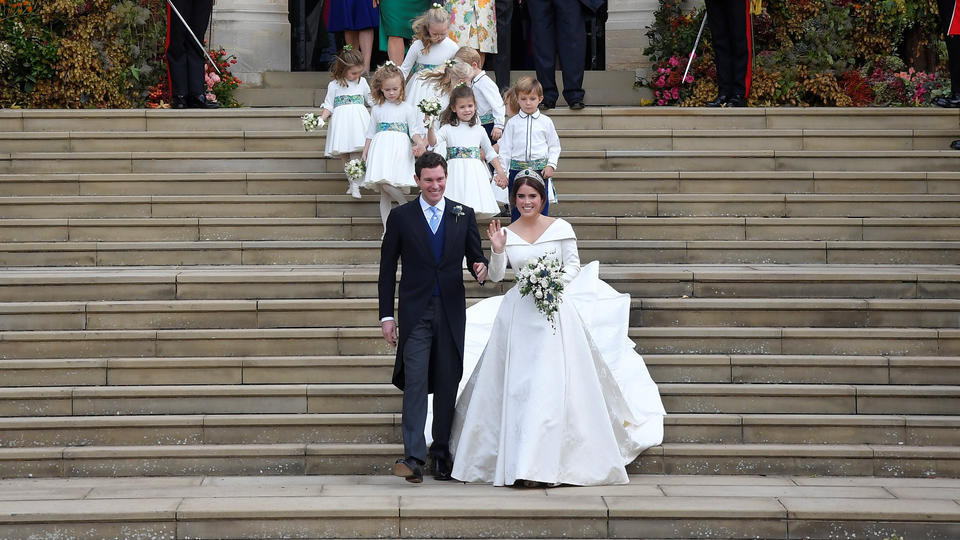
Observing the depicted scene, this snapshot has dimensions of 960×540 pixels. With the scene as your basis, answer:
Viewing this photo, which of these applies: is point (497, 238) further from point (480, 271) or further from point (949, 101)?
point (949, 101)

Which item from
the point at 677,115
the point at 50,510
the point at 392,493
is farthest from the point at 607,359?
the point at 677,115

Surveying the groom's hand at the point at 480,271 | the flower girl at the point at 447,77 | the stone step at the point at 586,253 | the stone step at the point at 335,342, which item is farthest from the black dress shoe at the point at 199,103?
the groom's hand at the point at 480,271

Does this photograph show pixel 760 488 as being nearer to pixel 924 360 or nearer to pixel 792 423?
pixel 792 423

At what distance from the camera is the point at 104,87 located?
14.2m

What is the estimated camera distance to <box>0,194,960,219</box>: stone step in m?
11.3

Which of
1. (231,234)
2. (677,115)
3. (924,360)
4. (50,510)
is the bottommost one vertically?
(50,510)

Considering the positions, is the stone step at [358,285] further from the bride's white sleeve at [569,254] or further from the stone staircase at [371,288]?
the bride's white sleeve at [569,254]

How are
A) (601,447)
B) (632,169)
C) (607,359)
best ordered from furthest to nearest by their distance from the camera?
(632,169) → (607,359) → (601,447)

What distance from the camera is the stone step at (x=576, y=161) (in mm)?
12039

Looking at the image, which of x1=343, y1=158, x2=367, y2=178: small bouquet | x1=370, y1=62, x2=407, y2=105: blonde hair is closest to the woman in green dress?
x1=370, y1=62, x2=407, y2=105: blonde hair

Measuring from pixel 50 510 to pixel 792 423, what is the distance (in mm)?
4636

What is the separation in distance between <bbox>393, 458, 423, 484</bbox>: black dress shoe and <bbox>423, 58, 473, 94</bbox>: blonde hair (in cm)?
447

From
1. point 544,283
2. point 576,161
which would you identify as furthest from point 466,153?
point 544,283

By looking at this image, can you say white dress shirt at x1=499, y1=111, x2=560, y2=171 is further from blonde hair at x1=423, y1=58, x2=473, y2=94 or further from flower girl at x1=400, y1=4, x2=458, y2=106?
flower girl at x1=400, y1=4, x2=458, y2=106
